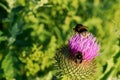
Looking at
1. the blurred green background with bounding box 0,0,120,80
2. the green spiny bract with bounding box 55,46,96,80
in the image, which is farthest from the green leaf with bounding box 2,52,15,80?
the green spiny bract with bounding box 55,46,96,80

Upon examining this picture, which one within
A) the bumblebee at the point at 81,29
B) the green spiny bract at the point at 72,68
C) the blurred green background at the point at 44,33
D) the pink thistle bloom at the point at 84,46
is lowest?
the green spiny bract at the point at 72,68

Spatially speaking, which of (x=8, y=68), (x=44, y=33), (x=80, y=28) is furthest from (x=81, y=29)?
(x=44, y=33)

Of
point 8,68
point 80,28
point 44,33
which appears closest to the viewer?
point 80,28

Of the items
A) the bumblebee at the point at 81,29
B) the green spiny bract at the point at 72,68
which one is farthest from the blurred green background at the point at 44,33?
the bumblebee at the point at 81,29

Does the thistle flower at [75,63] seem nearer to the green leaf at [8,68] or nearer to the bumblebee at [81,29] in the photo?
the bumblebee at [81,29]

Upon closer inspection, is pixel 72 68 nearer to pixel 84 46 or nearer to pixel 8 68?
pixel 84 46

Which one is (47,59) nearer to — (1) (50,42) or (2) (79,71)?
(1) (50,42)

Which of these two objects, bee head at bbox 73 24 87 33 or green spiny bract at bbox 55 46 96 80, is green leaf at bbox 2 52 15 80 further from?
bee head at bbox 73 24 87 33

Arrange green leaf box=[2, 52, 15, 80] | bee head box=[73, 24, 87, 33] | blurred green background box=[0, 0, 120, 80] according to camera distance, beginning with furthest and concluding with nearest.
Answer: blurred green background box=[0, 0, 120, 80] < green leaf box=[2, 52, 15, 80] < bee head box=[73, 24, 87, 33]
